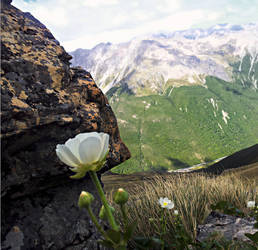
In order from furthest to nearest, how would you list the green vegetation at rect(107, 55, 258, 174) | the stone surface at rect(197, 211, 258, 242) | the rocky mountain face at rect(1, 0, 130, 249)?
the green vegetation at rect(107, 55, 258, 174), the stone surface at rect(197, 211, 258, 242), the rocky mountain face at rect(1, 0, 130, 249)

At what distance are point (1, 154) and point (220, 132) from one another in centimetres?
16580

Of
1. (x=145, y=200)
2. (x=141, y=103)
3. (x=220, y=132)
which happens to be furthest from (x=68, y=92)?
(x=141, y=103)

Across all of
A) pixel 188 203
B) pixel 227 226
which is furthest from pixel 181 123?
pixel 227 226

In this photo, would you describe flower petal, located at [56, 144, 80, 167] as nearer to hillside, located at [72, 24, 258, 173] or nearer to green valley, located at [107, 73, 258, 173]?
green valley, located at [107, 73, 258, 173]

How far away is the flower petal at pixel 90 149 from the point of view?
1.37 m

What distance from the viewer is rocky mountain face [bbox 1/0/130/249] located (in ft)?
8.21

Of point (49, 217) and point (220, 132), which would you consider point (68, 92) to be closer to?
point (49, 217)

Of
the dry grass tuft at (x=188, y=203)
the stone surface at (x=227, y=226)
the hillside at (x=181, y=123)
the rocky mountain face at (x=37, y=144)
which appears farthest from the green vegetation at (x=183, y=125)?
the rocky mountain face at (x=37, y=144)

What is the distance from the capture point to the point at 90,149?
139 cm

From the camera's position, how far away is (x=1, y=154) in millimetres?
2422

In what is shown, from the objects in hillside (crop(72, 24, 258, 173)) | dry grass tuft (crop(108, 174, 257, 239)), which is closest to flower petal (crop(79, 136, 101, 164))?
dry grass tuft (crop(108, 174, 257, 239))

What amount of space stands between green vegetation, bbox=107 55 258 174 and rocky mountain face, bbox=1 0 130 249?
111179mm

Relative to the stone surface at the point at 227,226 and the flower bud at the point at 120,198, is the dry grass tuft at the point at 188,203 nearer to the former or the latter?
the stone surface at the point at 227,226

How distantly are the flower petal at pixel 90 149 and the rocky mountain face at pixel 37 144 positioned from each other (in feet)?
4.69
